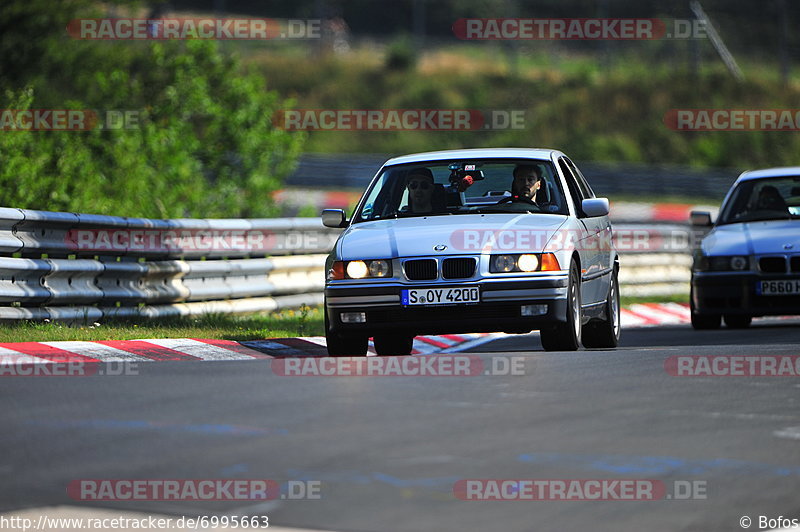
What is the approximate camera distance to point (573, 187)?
12.1 meters

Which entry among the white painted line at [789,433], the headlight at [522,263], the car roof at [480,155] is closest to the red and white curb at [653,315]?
the car roof at [480,155]

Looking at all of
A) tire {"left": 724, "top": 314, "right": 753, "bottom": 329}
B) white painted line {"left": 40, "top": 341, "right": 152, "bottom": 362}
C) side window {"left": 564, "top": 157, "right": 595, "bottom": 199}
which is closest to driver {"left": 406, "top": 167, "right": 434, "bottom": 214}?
side window {"left": 564, "top": 157, "right": 595, "bottom": 199}

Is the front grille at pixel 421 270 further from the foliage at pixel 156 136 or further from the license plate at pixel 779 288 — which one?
the foliage at pixel 156 136

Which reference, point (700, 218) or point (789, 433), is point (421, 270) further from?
point (700, 218)

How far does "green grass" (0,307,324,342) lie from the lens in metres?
11.2

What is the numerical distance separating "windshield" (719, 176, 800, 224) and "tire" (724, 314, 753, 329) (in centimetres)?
114

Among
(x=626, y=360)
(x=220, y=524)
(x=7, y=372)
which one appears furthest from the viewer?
(x=626, y=360)

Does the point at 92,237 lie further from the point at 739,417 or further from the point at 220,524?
the point at 220,524

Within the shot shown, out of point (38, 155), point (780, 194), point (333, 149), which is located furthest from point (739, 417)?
point (333, 149)

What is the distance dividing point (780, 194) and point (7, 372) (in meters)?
9.06

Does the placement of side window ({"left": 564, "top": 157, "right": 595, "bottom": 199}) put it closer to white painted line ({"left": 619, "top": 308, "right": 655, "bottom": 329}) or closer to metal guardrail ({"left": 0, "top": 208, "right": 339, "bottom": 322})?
metal guardrail ({"left": 0, "top": 208, "right": 339, "bottom": 322})

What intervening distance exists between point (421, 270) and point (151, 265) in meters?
4.12

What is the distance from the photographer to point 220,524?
16.5 feet

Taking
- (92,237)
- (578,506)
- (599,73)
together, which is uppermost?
(599,73)
